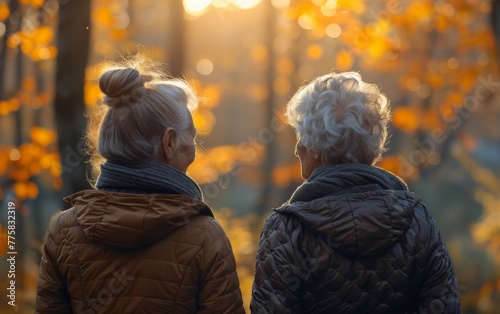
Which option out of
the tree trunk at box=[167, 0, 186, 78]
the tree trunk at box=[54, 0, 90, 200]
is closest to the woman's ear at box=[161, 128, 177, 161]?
the tree trunk at box=[54, 0, 90, 200]

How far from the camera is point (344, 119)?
276 cm

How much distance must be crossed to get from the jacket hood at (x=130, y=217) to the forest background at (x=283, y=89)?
66 centimetres

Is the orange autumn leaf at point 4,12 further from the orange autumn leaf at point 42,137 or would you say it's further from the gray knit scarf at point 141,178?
the gray knit scarf at point 141,178

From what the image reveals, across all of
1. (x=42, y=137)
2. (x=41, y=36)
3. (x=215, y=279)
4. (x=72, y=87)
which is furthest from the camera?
(x=42, y=137)

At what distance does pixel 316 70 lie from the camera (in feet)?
63.1

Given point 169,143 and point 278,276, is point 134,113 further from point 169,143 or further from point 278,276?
point 278,276

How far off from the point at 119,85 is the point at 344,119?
0.94 meters

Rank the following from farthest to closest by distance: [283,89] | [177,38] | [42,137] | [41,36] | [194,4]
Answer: [283,89]
[194,4]
[42,137]
[41,36]
[177,38]

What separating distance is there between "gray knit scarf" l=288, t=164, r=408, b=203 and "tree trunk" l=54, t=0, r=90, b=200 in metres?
3.23

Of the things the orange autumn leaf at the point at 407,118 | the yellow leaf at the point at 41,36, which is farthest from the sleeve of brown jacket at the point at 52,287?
the orange autumn leaf at the point at 407,118

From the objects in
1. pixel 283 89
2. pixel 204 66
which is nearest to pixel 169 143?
pixel 283 89

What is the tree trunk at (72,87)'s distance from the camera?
5555 mm

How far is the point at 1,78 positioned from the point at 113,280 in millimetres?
9293

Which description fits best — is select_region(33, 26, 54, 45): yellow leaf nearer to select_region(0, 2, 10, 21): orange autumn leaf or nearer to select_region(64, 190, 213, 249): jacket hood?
select_region(0, 2, 10, 21): orange autumn leaf
